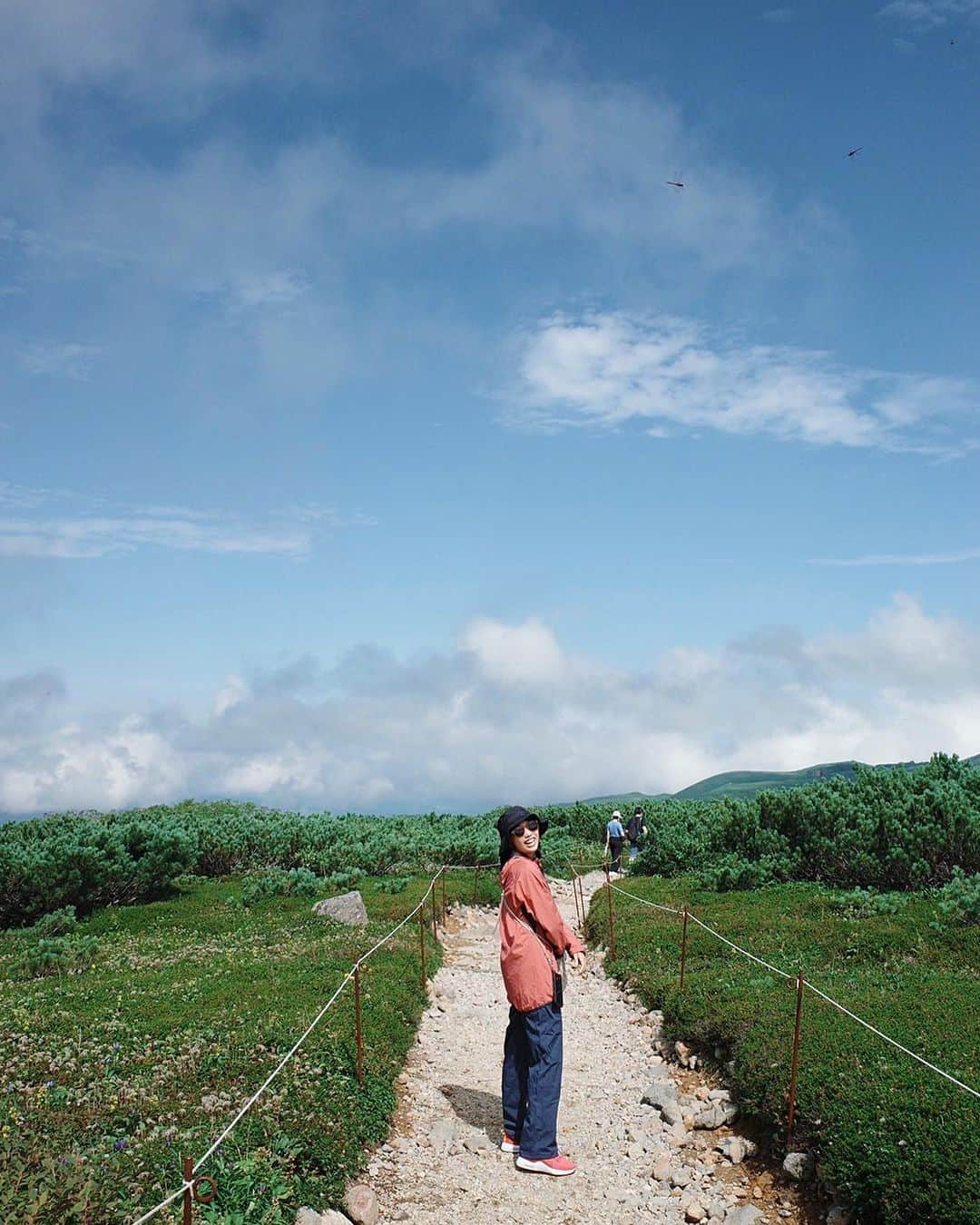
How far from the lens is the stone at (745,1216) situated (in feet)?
28.4

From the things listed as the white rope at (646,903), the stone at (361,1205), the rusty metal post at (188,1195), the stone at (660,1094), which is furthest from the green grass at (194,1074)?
the white rope at (646,903)

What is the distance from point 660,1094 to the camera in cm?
1148

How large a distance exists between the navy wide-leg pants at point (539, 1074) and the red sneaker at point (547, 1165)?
37 mm

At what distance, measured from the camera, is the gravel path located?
9.02 meters

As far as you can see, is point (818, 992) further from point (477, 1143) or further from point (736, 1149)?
point (477, 1143)

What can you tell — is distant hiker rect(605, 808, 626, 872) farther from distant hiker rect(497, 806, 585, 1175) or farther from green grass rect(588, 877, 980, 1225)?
distant hiker rect(497, 806, 585, 1175)

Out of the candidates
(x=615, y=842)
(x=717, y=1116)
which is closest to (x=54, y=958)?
(x=717, y=1116)

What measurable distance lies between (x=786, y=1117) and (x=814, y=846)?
48.7 feet

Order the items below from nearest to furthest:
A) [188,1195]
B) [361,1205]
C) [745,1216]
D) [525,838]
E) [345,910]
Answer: [188,1195]
[361,1205]
[745,1216]
[525,838]
[345,910]

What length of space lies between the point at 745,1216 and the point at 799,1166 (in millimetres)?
837

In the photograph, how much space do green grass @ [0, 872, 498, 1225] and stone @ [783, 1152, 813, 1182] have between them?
4.08 m

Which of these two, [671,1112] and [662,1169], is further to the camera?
[671,1112]

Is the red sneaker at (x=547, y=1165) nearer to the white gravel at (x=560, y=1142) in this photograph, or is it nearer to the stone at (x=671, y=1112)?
the white gravel at (x=560, y=1142)

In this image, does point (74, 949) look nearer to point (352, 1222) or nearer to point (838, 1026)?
point (352, 1222)
